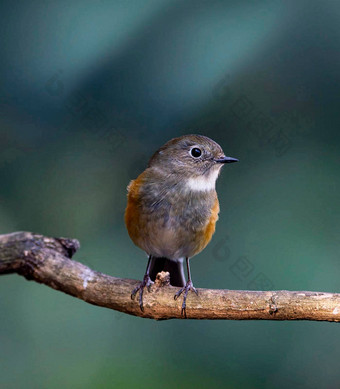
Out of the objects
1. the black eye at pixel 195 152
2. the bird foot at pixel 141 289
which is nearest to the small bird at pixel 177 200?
the black eye at pixel 195 152

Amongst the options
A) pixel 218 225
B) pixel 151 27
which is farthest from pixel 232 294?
pixel 151 27

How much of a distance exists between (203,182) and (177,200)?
0.58 ft

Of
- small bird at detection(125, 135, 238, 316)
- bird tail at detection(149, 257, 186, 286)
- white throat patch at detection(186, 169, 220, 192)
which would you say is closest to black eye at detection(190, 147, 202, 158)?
small bird at detection(125, 135, 238, 316)

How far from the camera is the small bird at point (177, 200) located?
2559 mm

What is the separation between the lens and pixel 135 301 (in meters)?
2.35

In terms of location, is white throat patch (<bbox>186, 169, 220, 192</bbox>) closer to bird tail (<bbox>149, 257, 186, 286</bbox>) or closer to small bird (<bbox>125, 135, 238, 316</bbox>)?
small bird (<bbox>125, 135, 238, 316</bbox>)

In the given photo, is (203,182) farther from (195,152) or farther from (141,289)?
(141,289)

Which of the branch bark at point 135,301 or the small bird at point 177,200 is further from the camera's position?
the small bird at point 177,200

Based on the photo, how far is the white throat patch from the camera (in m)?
2.63

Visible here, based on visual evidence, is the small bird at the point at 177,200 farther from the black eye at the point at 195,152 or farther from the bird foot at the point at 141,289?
the bird foot at the point at 141,289

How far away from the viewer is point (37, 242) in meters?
2.50

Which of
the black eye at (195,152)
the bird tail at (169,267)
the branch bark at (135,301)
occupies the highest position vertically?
the black eye at (195,152)

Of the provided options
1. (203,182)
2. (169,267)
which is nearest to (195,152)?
(203,182)

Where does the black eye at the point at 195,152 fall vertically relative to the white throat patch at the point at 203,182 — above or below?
above
